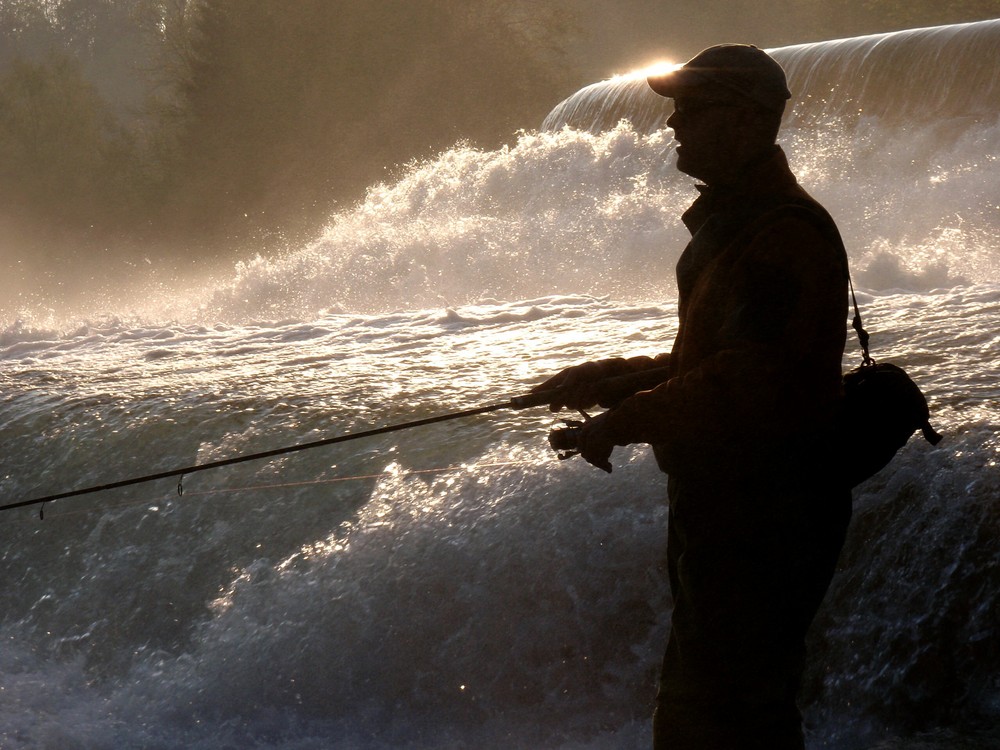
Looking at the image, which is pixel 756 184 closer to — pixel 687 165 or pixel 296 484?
pixel 687 165

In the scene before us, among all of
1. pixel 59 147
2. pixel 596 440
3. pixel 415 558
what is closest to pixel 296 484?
pixel 415 558

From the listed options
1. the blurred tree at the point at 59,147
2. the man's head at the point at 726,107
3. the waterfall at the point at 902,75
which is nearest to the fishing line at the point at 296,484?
the man's head at the point at 726,107

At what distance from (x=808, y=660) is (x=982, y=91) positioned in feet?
37.6

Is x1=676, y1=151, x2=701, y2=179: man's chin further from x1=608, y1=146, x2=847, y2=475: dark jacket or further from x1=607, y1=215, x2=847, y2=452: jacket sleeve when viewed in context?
x1=607, y1=215, x2=847, y2=452: jacket sleeve

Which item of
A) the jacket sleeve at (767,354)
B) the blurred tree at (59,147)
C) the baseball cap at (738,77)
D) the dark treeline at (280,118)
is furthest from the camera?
the blurred tree at (59,147)

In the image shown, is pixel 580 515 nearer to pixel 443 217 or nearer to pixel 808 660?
pixel 808 660

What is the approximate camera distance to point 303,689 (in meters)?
4.18

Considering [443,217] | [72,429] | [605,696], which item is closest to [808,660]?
[605,696]

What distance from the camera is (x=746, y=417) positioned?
2.11 meters

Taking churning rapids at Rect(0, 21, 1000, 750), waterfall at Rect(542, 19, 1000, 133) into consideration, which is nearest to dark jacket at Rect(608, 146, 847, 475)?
churning rapids at Rect(0, 21, 1000, 750)

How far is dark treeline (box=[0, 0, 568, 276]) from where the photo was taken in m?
30.8

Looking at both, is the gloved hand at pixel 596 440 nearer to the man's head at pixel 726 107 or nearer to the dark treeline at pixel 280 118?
the man's head at pixel 726 107

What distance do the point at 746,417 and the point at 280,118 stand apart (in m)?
31.8

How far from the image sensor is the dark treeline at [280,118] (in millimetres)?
30753
